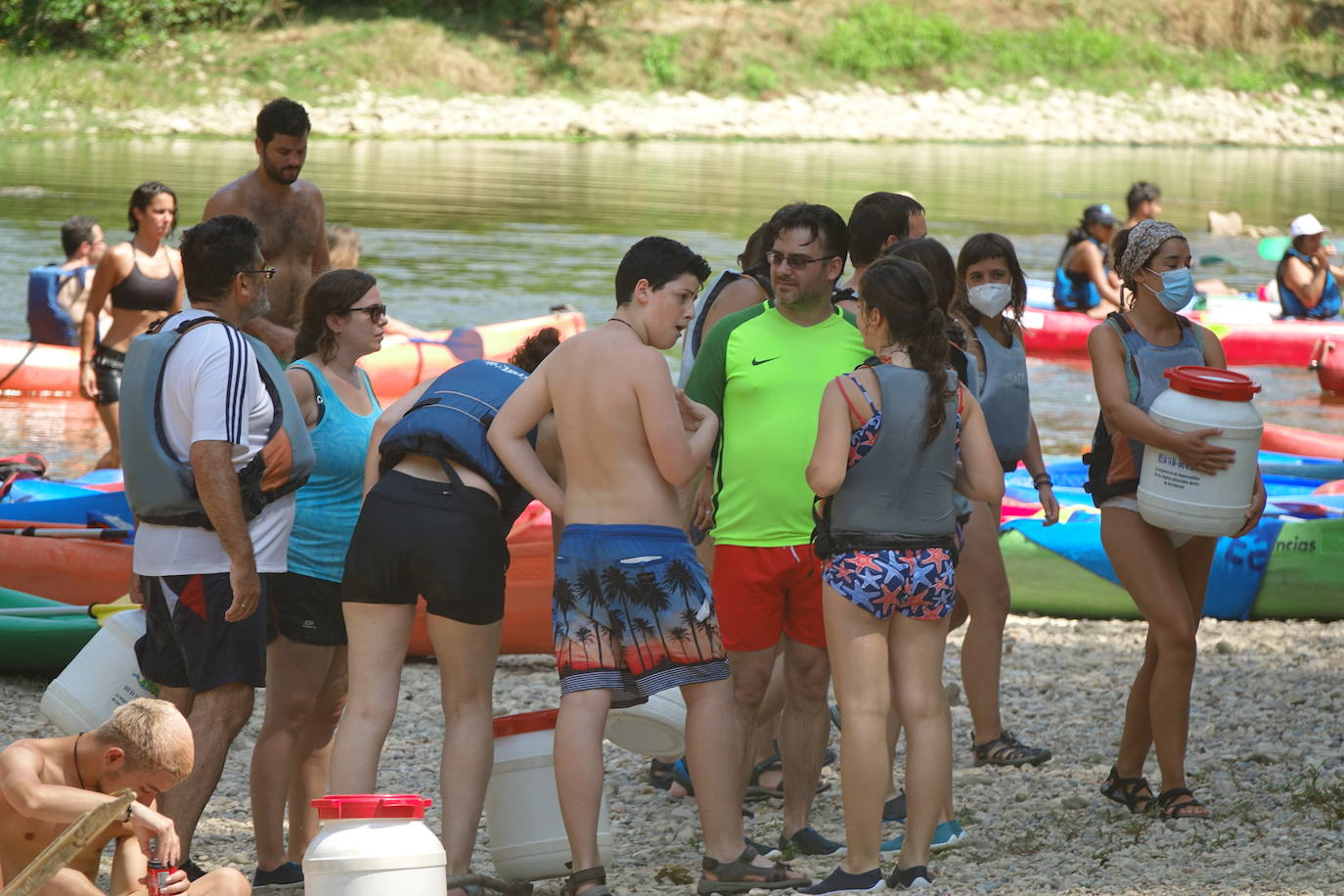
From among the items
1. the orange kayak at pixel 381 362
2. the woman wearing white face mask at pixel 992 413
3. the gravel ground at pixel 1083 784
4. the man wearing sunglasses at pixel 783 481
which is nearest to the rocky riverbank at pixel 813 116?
the orange kayak at pixel 381 362

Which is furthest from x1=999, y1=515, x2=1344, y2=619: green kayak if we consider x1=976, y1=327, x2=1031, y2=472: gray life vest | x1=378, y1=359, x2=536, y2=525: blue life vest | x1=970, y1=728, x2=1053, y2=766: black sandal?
x1=378, y1=359, x2=536, y2=525: blue life vest

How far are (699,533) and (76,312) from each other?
30.1ft

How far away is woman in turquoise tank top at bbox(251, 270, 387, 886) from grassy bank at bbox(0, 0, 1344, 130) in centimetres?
3415

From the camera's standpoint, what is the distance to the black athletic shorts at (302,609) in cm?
459

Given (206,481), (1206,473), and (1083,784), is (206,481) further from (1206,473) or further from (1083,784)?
(1083,784)

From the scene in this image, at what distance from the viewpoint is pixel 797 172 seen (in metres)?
33.8

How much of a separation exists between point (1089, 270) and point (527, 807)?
1206 cm

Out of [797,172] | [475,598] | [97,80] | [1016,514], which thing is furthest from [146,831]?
[97,80]

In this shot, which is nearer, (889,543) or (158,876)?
(158,876)

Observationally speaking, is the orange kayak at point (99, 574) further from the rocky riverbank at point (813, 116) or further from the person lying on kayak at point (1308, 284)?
the rocky riverbank at point (813, 116)

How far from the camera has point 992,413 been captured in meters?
5.35

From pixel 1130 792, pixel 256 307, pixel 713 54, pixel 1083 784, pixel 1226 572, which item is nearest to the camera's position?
pixel 256 307

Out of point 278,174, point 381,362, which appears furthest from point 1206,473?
point 381,362

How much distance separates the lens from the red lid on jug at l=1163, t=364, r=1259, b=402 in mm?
4754
